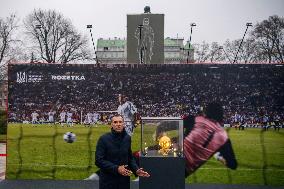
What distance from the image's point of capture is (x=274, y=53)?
24.8 metres

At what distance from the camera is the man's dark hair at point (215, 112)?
28.6 ft

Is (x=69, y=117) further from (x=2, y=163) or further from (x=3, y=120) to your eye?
(x=3, y=120)

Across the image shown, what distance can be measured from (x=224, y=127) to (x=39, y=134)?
14.5ft

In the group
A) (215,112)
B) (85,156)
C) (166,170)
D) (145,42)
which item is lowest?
(85,156)

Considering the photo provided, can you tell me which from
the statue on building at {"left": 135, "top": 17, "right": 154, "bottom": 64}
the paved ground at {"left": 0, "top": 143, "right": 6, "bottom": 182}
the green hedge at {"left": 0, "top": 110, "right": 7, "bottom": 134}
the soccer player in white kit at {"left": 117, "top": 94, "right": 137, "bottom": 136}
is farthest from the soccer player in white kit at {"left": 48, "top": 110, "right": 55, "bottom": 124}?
the green hedge at {"left": 0, "top": 110, "right": 7, "bottom": 134}

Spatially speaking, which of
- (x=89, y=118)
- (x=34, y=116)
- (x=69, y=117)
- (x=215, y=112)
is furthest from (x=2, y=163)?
(x=215, y=112)

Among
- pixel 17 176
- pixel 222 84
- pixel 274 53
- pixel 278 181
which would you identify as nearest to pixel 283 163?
pixel 278 181

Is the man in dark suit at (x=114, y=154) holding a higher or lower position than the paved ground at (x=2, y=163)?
higher

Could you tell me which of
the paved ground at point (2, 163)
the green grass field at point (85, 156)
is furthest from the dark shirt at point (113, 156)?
the paved ground at point (2, 163)

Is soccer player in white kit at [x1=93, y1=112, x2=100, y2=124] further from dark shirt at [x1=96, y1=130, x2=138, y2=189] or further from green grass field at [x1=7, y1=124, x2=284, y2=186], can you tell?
dark shirt at [x1=96, y1=130, x2=138, y2=189]

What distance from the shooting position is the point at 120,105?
889 cm

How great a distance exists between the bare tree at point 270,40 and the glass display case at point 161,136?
1891cm

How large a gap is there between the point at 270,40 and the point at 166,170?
72.3ft

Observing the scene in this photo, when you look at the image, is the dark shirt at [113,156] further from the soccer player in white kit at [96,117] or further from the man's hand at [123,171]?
the soccer player in white kit at [96,117]
